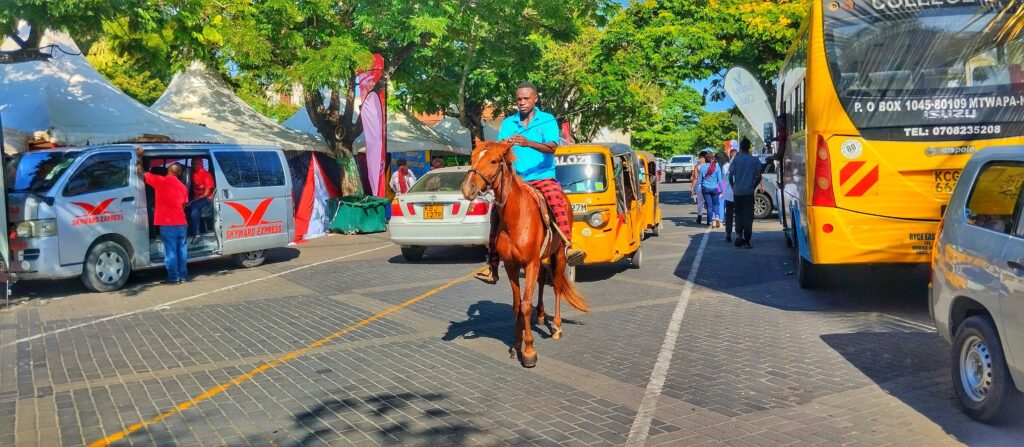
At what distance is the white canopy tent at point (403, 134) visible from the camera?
25.4 meters

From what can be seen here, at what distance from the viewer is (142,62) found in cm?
1376

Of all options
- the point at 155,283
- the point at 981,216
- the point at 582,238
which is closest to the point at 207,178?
the point at 155,283

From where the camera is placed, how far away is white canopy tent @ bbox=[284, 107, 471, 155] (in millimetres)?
25391

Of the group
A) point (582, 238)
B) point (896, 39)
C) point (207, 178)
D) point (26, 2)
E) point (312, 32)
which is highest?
point (312, 32)

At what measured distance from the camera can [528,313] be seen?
22.1 feet

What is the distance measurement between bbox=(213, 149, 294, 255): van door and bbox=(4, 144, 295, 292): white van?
0.02 metres

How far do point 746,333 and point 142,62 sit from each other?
11225mm

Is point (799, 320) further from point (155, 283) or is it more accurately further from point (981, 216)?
point (155, 283)

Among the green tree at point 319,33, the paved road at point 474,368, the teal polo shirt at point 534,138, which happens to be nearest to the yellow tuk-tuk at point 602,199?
the paved road at point 474,368

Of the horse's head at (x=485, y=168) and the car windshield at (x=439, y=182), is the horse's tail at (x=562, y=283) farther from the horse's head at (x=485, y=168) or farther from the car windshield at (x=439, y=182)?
the car windshield at (x=439, y=182)

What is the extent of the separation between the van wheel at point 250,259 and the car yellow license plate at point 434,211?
3242mm

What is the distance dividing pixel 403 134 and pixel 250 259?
517 inches

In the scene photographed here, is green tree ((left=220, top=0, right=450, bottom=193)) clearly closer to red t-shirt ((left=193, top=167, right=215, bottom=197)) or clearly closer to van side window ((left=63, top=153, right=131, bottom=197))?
red t-shirt ((left=193, top=167, right=215, bottom=197))

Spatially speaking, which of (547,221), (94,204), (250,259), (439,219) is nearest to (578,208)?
(439,219)
